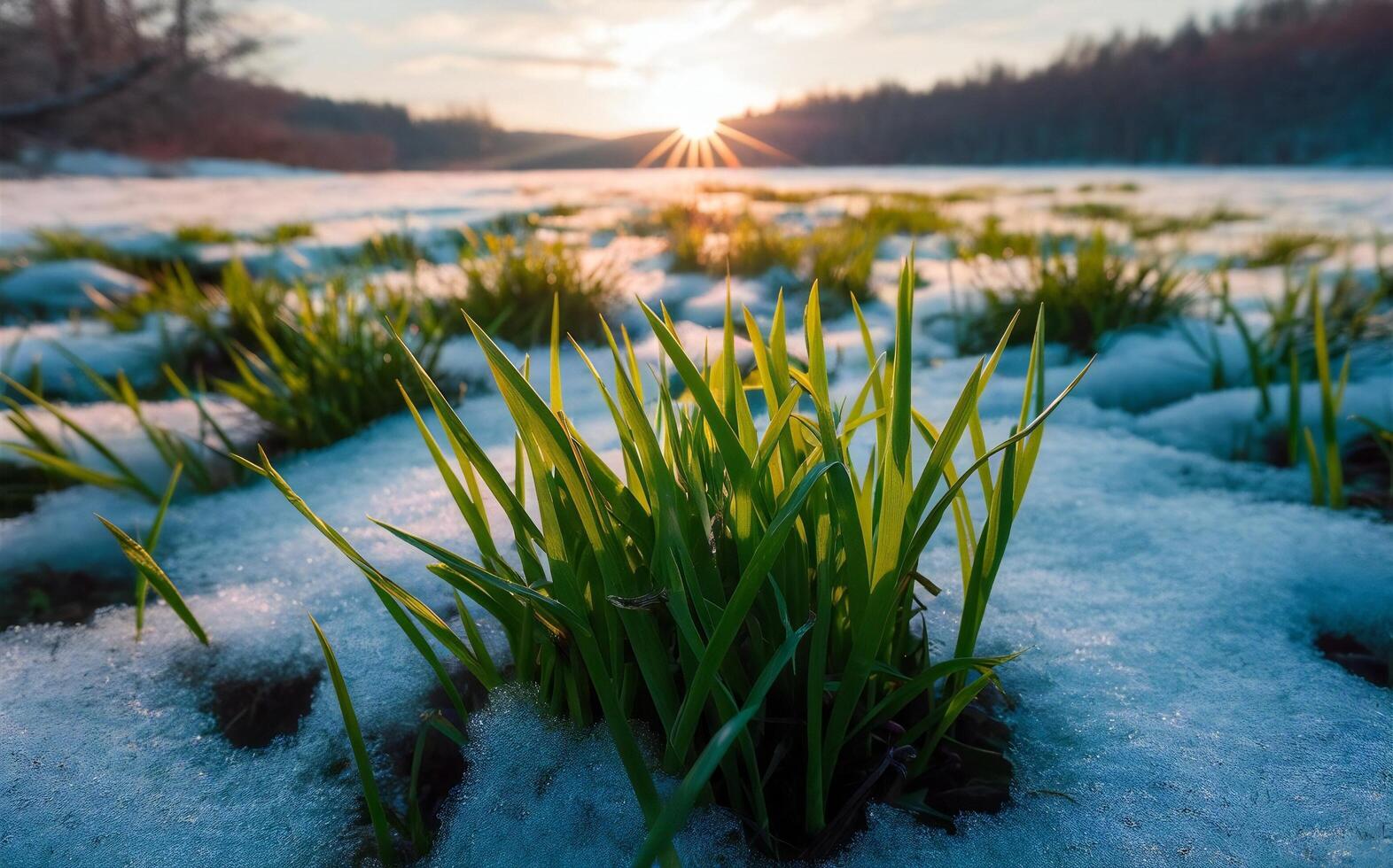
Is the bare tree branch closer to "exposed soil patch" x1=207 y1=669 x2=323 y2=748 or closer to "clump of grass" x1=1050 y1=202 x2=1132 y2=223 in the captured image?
"clump of grass" x1=1050 y1=202 x2=1132 y2=223

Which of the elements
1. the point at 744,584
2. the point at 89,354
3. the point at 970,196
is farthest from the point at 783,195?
the point at 744,584

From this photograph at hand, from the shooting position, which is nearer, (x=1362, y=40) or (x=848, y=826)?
(x=848, y=826)

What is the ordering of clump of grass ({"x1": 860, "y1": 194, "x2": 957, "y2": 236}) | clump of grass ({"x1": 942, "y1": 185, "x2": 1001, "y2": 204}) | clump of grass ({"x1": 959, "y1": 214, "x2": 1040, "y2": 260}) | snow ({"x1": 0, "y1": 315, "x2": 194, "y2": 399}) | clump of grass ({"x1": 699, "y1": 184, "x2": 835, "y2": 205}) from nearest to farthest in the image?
1. snow ({"x1": 0, "y1": 315, "x2": 194, "y2": 399})
2. clump of grass ({"x1": 959, "y1": 214, "x2": 1040, "y2": 260})
3. clump of grass ({"x1": 860, "y1": 194, "x2": 957, "y2": 236})
4. clump of grass ({"x1": 942, "y1": 185, "x2": 1001, "y2": 204})
5. clump of grass ({"x1": 699, "y1": 184, "x2": 835, "y2": 205})

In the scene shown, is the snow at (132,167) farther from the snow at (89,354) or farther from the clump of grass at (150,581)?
the clump of grass at (150,581)

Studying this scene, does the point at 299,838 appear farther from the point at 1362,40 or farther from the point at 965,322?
the point at 1362,40

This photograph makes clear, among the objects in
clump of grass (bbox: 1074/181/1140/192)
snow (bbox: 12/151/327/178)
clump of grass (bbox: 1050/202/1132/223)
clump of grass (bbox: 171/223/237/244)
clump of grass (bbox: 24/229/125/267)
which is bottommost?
clump of grass (bbox: 24/229/125/267)

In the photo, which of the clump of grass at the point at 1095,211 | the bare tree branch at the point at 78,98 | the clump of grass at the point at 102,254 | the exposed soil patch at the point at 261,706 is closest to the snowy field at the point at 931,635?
the exposed soil patch at the point at 261,706

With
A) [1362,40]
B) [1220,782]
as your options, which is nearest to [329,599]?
[1220,782]

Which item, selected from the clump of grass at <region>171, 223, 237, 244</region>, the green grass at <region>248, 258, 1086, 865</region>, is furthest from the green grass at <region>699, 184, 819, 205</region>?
the green grass at <region>248, 258, 1086, 865</region>
